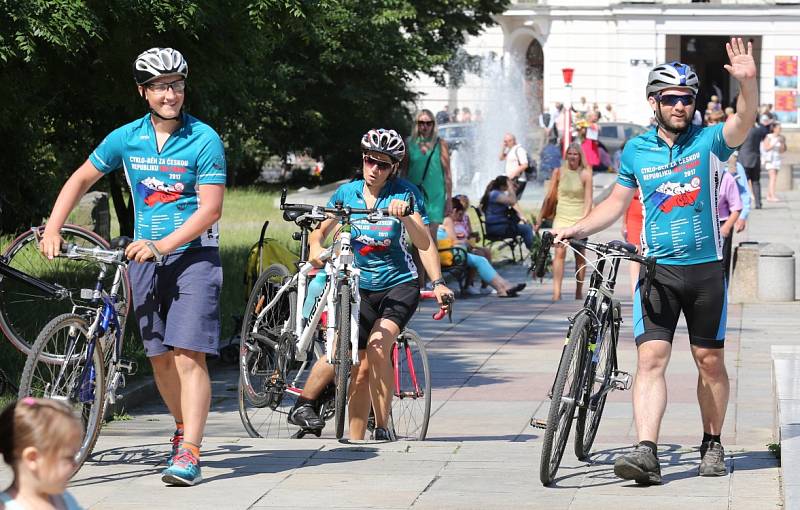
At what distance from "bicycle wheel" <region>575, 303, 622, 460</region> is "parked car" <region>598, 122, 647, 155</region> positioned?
39209 millimetres

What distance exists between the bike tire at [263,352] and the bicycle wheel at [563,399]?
7.23 feet

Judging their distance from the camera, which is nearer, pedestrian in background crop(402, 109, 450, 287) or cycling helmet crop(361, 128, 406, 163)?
cycling helmet crop(361, 128, 406, 163)

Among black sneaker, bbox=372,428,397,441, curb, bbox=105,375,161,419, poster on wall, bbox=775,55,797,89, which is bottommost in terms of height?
curb, bbox=105,375,161,419

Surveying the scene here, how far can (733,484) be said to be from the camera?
6.43 metres

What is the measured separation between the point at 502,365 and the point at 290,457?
4.71 meters

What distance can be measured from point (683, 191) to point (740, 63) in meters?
0.59

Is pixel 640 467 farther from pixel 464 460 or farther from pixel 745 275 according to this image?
pixel 745 275

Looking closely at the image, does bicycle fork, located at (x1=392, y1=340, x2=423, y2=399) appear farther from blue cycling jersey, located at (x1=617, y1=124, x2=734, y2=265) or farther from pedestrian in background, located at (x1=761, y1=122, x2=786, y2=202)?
pedestrian in background, located at (x1=761, y1=122, x2=786, y2=202)

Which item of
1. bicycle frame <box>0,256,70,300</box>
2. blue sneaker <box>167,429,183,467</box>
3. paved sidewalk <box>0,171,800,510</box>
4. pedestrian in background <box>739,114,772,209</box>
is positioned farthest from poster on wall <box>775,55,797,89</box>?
blue sneaker <box>167,429,183,467</box>

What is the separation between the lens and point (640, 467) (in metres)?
6.41

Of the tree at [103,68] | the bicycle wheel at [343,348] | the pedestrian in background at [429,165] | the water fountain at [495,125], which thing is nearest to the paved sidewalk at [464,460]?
the bicycle wheel at [343,348]

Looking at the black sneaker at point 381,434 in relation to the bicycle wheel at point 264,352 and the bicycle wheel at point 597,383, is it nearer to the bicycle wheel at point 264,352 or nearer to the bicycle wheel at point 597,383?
the bicycle wheel at point 264,352

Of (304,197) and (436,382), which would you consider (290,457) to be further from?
(304,197)

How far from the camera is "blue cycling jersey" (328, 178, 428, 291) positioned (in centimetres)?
780
